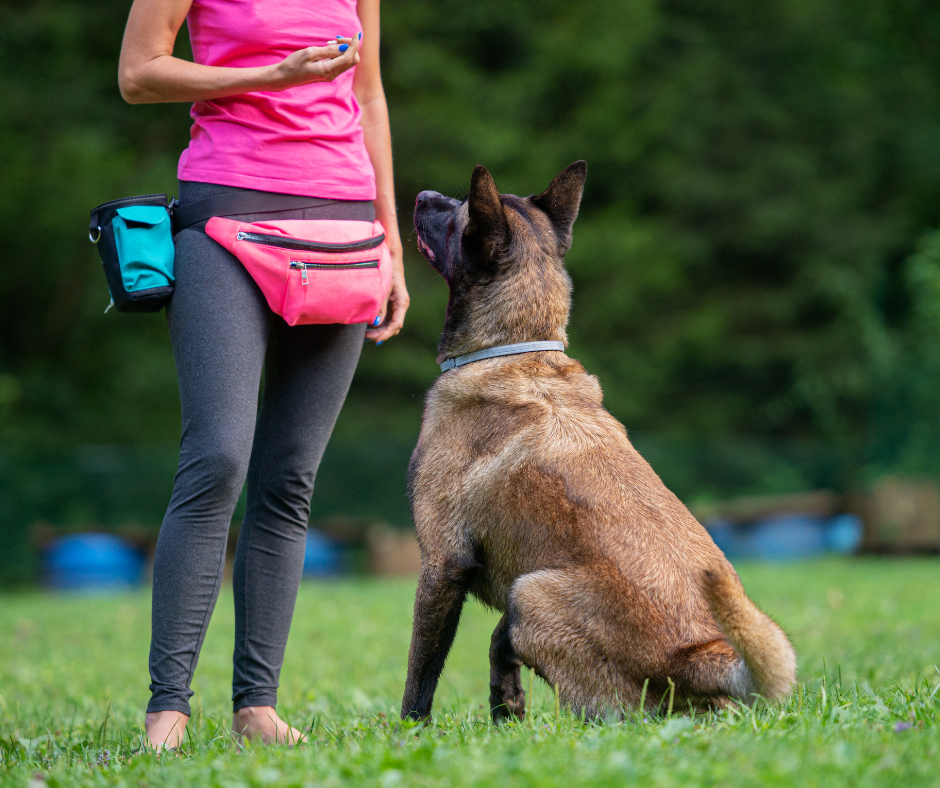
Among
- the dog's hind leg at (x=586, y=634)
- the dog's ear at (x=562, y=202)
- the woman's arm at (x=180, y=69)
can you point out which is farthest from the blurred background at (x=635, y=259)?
the dog's hind leg at (x=586, y=634)

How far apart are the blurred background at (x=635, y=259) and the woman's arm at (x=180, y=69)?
7530 mm

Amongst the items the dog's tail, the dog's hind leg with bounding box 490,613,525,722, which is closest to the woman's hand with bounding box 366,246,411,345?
the dog's hind leg with bounding box 490,613,525,722

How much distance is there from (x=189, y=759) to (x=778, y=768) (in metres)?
1.32

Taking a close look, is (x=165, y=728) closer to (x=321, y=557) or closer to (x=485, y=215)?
(x=485, y=215)

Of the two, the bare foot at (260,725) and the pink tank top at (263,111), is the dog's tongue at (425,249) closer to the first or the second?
the pink tank top at (263,111)

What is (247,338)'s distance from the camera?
8.81 feet

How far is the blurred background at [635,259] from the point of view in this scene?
41.1 feet

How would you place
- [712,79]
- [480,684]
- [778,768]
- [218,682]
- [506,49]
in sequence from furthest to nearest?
1. [712,79]
2. [506,49]
3. [218,682]
4. [480,684]
5. [778,768]

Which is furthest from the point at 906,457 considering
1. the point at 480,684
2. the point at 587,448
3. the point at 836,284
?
the point at 587,448

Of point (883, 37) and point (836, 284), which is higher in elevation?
point (883, 37)

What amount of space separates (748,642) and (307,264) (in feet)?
5.09

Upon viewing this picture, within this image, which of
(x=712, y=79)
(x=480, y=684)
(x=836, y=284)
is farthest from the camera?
(x=712, y=79)

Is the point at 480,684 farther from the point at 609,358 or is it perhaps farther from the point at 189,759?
the point at 609,358

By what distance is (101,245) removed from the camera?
8.89 ft
